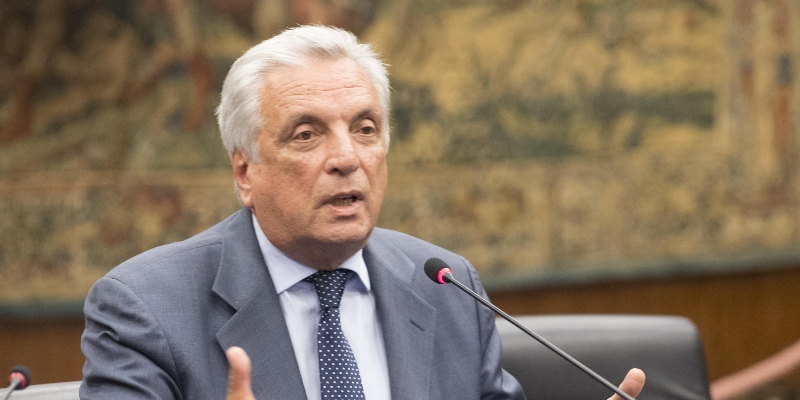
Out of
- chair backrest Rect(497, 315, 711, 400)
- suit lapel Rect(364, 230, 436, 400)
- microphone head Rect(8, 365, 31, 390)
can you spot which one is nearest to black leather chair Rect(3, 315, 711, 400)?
chair backrest Rect(497, 315, 711, 400)

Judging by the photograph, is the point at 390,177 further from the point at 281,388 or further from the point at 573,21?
the point at 281,388

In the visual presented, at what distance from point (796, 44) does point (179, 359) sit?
526cm

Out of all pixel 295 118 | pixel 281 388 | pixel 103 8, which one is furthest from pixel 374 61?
pixel 103 8

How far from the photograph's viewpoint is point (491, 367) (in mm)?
2316

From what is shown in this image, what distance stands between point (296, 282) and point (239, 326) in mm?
204

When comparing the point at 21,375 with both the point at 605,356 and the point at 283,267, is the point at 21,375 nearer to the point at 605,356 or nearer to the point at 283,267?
the point at 283,267

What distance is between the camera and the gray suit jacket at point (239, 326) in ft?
6.15

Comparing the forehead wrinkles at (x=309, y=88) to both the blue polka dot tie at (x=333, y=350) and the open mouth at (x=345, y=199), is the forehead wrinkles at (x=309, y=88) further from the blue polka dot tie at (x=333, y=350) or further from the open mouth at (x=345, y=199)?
the blue polka dot tie at (x=333, y=350)

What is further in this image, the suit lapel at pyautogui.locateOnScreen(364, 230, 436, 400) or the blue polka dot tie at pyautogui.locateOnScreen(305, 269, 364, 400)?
the suit lapel at pyautogui.locateOnScreen(364, 230, 436, 400)

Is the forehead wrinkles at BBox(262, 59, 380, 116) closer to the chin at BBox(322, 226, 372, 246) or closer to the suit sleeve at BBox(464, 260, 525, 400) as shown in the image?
the chin at BBox(322, 226, 372, 246)

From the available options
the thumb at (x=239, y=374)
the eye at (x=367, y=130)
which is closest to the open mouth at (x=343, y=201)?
the eye at (x=367, y=130)

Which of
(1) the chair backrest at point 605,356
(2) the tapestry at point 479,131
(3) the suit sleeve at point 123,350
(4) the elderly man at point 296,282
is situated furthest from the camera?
(2) the tapestry at point 479,131

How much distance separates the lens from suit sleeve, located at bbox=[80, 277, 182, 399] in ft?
5.97

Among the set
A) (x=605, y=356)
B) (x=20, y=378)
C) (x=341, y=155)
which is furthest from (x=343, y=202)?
(x=605, y=356)
